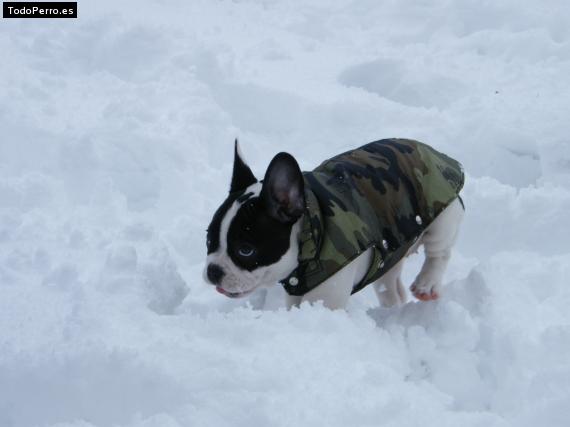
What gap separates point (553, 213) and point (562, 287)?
0.90 metres

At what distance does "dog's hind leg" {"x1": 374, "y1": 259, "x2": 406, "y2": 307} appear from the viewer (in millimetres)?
3574

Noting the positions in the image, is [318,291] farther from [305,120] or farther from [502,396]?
[305,120]

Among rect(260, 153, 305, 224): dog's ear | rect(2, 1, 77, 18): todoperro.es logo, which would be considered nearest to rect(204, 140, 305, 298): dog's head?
rect(260, 153, 305, 224): dog's ear

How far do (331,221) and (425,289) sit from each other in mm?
787

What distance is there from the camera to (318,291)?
2830 mm

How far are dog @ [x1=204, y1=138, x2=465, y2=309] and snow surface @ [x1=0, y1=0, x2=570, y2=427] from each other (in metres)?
0.23

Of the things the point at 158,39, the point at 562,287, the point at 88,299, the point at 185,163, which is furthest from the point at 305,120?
the point at 88,299

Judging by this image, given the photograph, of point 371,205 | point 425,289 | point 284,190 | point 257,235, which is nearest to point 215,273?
point 257,235

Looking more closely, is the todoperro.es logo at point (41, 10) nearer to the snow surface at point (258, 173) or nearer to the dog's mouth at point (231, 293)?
the snow surface at point (258, 173)

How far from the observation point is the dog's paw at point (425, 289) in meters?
3.28

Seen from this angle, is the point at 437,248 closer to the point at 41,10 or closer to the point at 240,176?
the point at 240,176

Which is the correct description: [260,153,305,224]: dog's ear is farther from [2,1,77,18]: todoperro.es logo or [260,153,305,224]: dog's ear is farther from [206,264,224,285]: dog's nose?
[2,1,77,18]: todoperro.es logo

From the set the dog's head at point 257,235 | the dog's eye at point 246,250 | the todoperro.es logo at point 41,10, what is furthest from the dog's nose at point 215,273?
the todoperro.es logo at point 41,10

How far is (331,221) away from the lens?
2801 mm
